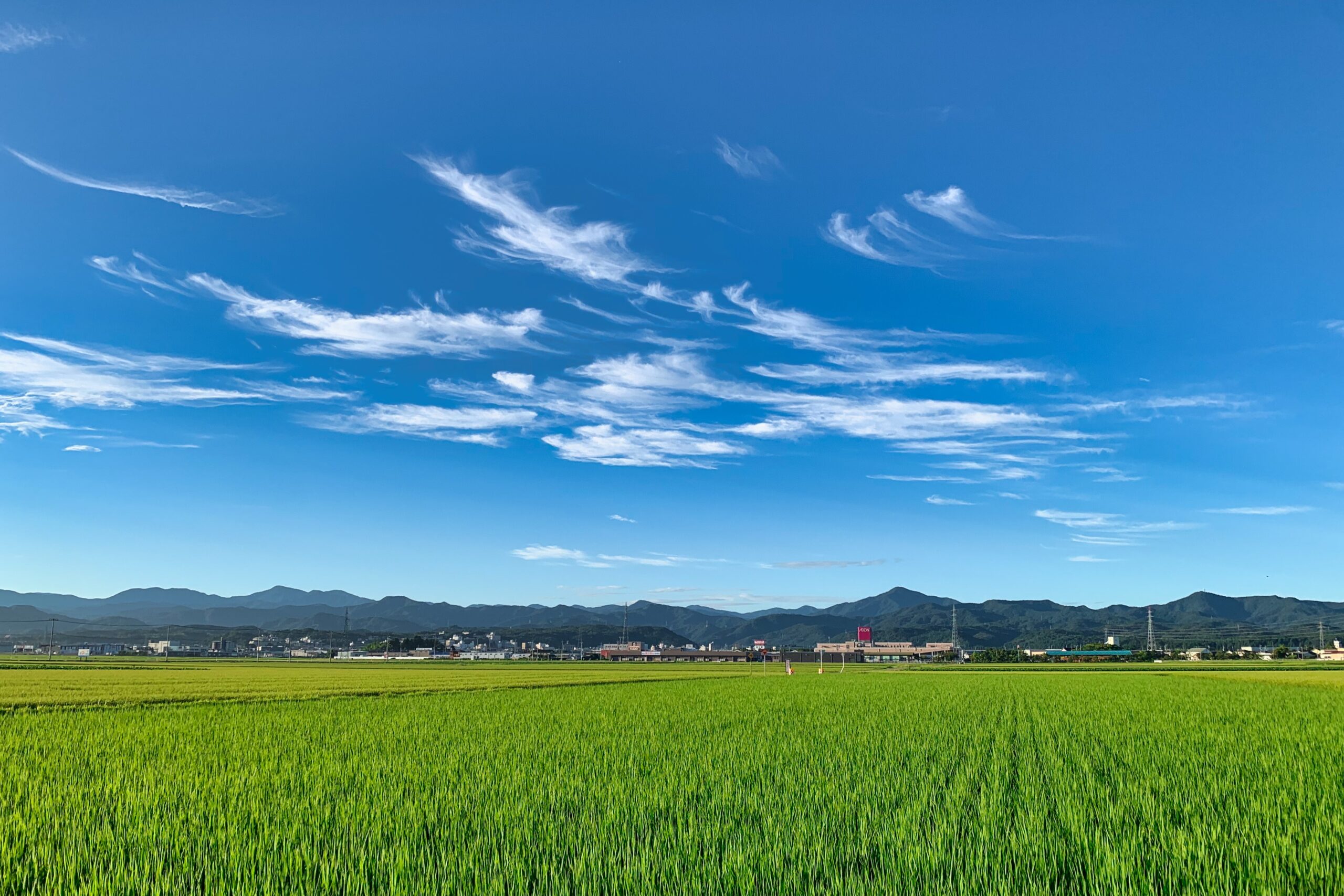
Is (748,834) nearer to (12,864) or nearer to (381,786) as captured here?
(381,786)

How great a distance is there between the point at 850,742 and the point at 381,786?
7.78 meters

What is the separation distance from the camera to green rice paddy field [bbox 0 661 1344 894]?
235 inches

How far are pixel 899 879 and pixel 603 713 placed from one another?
1642 centimetres

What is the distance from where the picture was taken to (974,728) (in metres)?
17.0

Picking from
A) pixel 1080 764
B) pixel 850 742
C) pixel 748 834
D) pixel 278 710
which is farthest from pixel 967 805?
pixel 278 710

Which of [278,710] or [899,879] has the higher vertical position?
[899,879]

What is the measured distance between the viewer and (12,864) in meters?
6.74

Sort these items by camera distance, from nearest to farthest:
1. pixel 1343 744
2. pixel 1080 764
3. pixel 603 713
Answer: pixel 1080 764, pixel 1343 744, pixel 603 713

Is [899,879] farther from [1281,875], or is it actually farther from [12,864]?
[12,864]

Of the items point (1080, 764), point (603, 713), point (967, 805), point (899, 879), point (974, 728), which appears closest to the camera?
point (899, 879)

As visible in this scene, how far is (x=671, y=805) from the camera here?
8344 mm

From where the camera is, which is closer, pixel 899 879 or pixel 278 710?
pixel 899 879

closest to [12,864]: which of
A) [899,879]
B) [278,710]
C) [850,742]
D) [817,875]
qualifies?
[817,875]

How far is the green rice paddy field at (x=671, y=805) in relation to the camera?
596 centimetres
